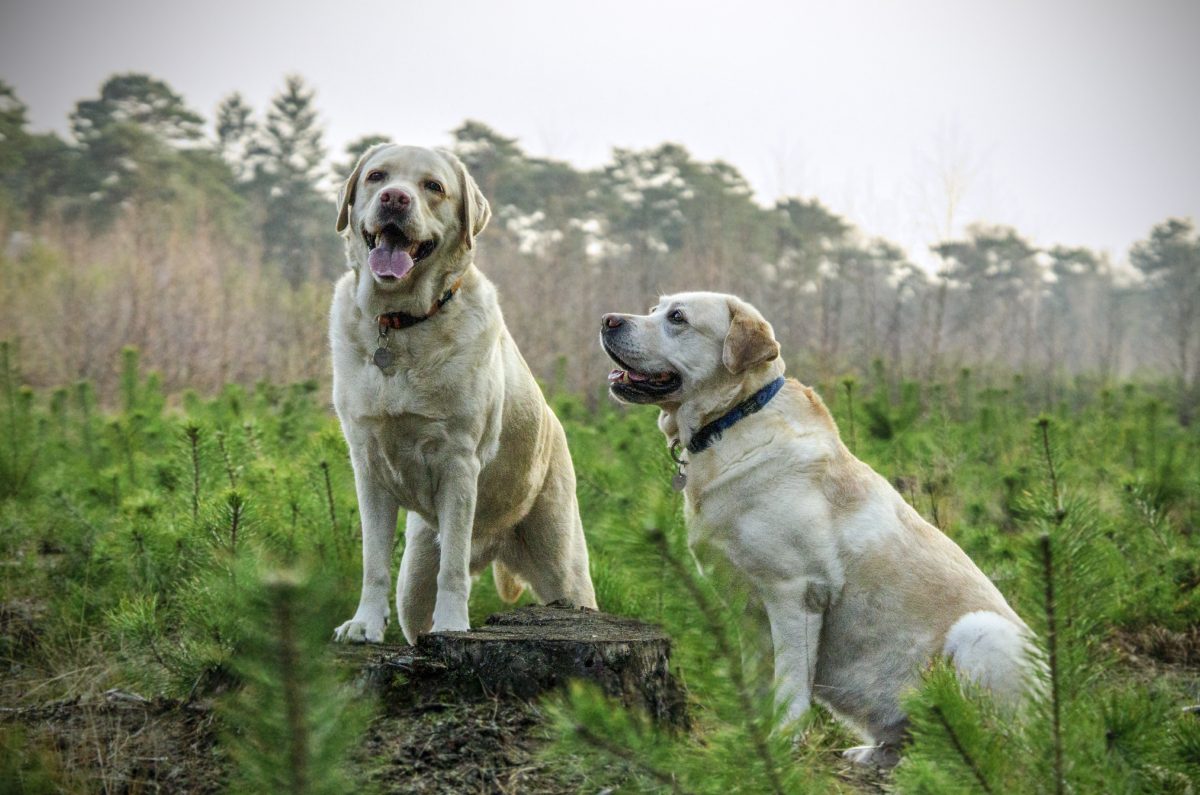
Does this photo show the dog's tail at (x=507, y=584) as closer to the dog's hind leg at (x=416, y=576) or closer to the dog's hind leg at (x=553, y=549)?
the dog's hind leg at (x=553, y=549)

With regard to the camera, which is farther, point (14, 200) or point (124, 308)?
point (14, 200)

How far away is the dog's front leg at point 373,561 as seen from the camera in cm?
352

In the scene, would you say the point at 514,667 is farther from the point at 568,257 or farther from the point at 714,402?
the point at 568,257

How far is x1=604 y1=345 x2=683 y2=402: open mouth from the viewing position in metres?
3.84

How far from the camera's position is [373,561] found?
3.64 m

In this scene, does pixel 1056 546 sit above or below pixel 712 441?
above

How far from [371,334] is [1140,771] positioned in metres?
2.74

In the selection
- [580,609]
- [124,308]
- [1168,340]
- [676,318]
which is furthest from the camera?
[1168,340]

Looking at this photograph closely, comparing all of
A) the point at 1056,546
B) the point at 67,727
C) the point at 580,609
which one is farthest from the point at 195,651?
the point at 1056,546

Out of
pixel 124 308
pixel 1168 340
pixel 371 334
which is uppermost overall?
pixel 371 334

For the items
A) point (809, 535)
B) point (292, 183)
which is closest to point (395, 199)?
point (809, 535)

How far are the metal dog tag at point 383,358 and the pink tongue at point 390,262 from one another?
269 millimetres

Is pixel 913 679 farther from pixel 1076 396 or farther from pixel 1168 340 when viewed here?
pixel 1168 340

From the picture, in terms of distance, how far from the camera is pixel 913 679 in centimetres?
325
